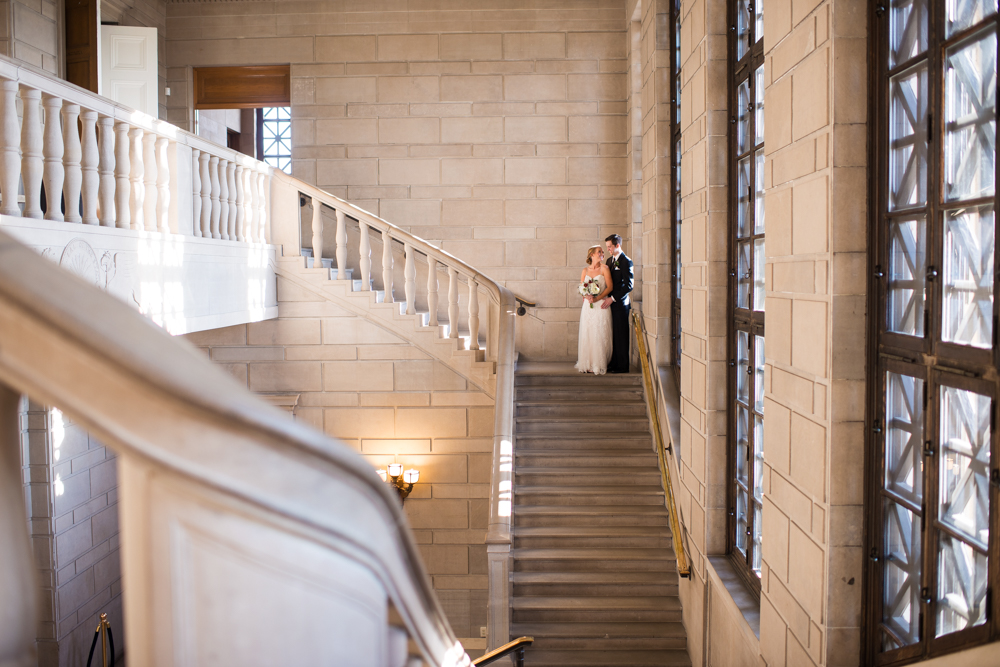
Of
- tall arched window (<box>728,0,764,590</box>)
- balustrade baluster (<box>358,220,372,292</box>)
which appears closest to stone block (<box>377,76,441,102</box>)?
Answer: balustrade baluster (<box>358,220,372,292</box>)

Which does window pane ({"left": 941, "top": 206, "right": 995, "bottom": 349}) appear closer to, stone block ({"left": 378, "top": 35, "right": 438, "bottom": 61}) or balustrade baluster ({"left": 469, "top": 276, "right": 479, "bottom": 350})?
balustrade baluster ({"left": 469, "top": 276, "right": 479, "bottom": 350})

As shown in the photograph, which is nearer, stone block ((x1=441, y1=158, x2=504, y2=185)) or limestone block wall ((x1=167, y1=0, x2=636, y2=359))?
limestone block wall ((x1=167, y1=0, x2=636, y2=359))

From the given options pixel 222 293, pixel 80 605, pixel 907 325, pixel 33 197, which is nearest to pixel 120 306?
pixel 907 325

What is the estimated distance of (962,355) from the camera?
90.9 inches

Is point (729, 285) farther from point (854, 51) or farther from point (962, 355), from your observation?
point (962, 355)

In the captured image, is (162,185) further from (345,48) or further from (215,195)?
(345,48)

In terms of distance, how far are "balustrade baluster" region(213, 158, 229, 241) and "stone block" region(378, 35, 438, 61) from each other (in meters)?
3.67

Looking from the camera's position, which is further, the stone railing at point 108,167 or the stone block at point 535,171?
the stone block at point 535,171

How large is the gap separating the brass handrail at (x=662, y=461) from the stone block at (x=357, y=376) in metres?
2.85

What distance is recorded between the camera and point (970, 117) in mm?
2283

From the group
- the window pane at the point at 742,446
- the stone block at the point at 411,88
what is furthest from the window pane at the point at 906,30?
the stone block at the point at 411,88

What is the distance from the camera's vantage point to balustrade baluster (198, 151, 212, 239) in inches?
247

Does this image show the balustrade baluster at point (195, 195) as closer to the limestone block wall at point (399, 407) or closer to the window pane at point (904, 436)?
the limestone block wall at point (399, 407)

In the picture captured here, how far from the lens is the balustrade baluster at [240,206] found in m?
6.99
